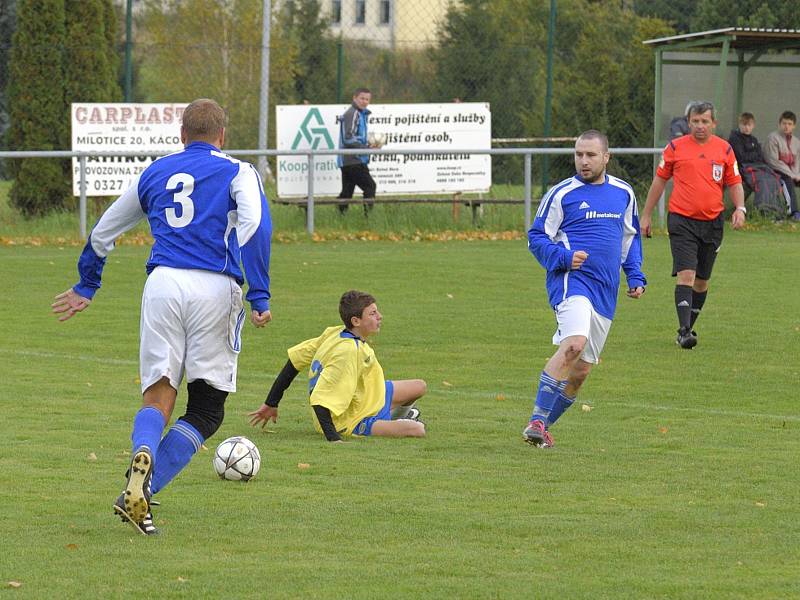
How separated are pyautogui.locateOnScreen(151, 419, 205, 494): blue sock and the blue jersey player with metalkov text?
253 cm

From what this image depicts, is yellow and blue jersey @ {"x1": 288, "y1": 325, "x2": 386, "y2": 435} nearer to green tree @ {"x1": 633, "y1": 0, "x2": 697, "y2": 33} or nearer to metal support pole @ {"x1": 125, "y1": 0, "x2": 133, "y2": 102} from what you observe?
metal support pole @ {"x1": 125, "y1": 0, "x2": 133, "y2": 102}

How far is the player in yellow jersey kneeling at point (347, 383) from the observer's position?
330 inches

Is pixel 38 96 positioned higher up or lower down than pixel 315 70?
lower down

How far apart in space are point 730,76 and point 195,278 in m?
20.4

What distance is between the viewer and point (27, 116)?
73.1 feet

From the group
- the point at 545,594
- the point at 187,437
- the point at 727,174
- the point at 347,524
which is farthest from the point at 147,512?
the point at 727,174

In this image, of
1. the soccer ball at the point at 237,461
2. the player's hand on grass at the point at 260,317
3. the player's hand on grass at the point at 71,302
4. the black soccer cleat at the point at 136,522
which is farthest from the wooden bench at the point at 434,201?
the black soccer cleat at the point at 136,522

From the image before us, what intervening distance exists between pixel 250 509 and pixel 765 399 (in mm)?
4745

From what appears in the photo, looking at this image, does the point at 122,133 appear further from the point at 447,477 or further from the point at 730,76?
the point at 447,477

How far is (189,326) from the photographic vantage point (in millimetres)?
6195

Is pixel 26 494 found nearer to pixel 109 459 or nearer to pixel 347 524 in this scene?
pixel 109 459

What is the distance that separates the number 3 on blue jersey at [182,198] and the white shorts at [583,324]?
2.65m

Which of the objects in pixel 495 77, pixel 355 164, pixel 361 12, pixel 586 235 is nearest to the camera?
pixel 586 235

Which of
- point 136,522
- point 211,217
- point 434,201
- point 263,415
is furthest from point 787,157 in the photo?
point 136,522
